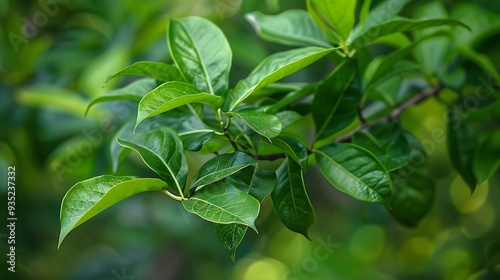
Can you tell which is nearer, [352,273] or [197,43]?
[197,43]

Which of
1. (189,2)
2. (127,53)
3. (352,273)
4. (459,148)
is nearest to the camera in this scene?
(459,148)

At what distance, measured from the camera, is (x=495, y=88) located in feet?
3.14

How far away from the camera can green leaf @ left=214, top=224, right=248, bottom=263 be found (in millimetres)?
546

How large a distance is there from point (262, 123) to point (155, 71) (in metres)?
0.16

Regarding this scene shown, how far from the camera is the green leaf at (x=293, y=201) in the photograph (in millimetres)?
629

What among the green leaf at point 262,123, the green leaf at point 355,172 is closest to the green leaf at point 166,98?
the green leaf at point 262,123

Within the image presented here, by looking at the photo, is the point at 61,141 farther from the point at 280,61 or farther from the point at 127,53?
the point at 280,61

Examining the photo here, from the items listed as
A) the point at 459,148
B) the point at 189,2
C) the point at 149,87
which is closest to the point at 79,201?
the point at 149,87

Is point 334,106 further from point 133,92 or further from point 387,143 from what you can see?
point 133,92

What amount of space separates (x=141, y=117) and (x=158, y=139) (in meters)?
0.12

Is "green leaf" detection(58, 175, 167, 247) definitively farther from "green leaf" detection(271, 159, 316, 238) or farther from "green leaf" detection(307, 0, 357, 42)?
"green leaf" detection(307, 0, 357, 42)

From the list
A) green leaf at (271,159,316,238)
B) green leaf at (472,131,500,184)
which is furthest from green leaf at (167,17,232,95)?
green leaf at (472,131,500,184)

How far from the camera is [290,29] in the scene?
0.83m

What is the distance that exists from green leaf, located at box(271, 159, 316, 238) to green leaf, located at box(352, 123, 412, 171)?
0.41ft
